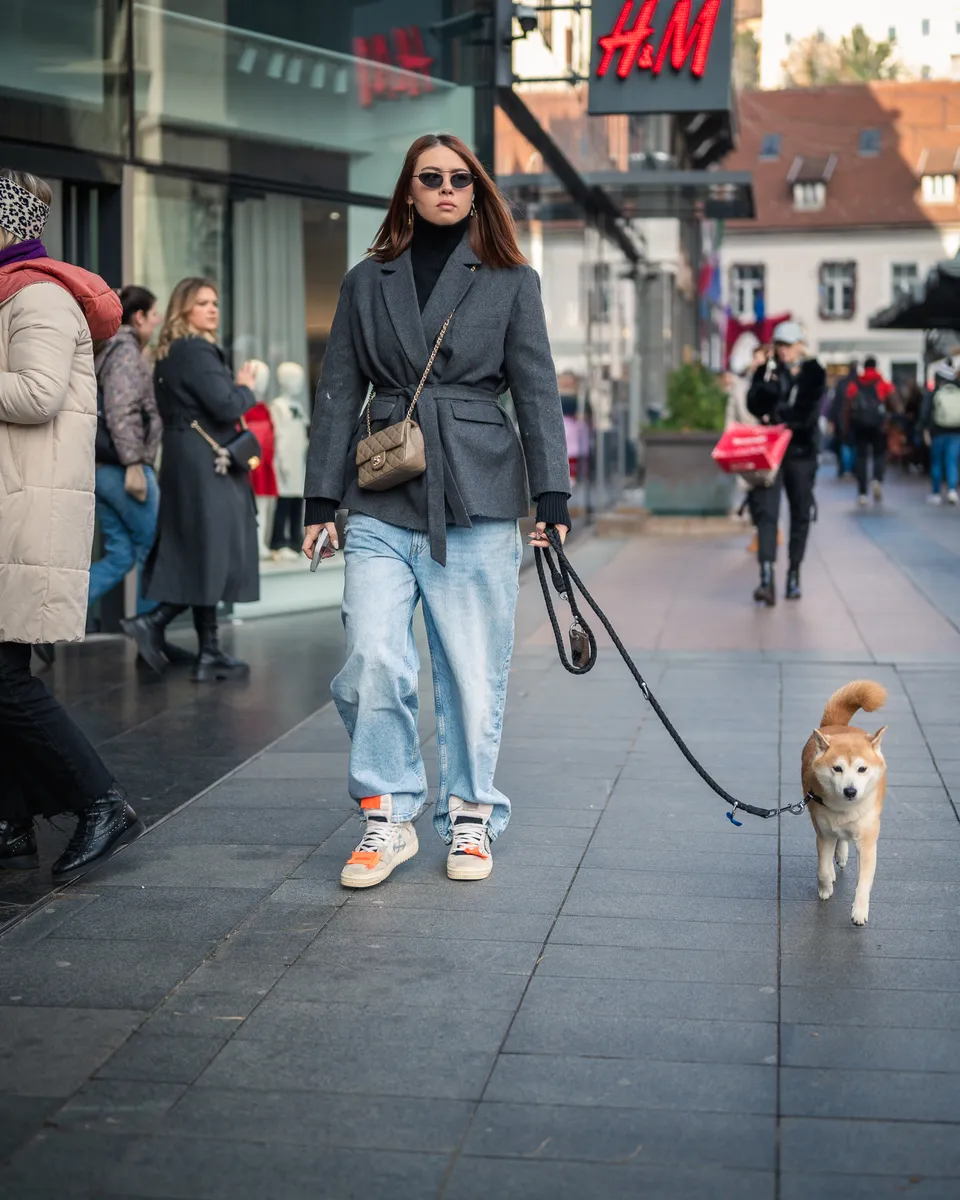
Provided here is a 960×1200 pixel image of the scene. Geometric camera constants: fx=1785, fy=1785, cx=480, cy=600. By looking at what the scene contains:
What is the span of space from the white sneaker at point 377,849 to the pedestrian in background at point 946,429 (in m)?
18.9

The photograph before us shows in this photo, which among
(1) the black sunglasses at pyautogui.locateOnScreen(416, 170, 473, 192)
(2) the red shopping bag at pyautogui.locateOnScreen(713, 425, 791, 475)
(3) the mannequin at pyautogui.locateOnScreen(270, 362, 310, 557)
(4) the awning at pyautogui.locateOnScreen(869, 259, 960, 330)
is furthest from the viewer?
(4) the awning at pyautogui.locateOnScreen(869, 259, 960, 330)

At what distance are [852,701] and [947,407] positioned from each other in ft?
62.9

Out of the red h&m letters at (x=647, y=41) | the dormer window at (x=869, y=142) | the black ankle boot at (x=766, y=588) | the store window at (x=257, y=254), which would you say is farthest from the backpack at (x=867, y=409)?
the dormer window at (x=869, y=142)

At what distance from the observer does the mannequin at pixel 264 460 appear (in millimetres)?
11938

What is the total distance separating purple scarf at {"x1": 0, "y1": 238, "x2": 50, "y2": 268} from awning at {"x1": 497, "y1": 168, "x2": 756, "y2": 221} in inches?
418

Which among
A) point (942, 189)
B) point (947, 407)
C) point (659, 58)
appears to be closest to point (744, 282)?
point (942, 189)

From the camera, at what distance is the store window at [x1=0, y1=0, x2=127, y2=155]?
29.6 feet

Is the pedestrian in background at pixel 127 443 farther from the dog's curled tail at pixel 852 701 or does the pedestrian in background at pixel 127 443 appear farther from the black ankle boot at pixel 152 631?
the dog's curled tail at pixel 852 701

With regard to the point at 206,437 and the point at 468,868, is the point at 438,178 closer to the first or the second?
the point at 468,868

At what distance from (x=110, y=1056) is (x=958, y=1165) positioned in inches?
65.5

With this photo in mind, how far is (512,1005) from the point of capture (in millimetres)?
3924

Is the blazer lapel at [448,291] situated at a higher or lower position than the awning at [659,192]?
lower

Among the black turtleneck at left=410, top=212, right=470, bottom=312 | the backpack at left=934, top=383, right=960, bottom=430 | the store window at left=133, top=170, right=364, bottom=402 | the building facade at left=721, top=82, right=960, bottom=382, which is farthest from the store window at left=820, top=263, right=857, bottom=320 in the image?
the black turtleneck at left=410, top=212, right=470, bottom=312

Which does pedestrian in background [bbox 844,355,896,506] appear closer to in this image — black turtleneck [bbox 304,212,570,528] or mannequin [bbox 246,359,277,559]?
mannequin [bbox 246,359,277,559]
